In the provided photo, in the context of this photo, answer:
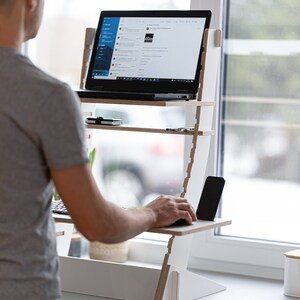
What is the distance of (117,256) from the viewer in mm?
3109

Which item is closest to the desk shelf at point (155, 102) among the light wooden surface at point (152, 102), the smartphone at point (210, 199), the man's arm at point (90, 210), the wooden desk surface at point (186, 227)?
the light wooden surface at point (152, 102)

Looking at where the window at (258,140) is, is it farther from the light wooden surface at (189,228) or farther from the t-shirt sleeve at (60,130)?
the t-shirt sleeve at (60,130)

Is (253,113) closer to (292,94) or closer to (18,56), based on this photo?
(292,94)

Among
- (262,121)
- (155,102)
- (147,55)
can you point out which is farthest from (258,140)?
(155,102)

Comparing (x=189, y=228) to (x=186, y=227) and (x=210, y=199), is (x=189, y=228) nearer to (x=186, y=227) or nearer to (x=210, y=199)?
(x=186, y=227)

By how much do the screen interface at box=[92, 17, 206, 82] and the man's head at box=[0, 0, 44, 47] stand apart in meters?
1.23

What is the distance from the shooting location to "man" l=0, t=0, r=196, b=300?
129cm

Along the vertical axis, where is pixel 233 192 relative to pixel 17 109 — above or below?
below

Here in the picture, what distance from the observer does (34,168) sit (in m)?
1.34

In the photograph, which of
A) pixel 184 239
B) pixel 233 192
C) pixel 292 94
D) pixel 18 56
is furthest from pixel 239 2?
pixel 18 56

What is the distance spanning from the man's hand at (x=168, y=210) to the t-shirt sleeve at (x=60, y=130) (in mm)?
607

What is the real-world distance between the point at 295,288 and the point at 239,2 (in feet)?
3.64

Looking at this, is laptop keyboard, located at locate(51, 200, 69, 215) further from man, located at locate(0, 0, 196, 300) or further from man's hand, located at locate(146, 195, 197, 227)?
man, located at locate(0, 0, 196, 300)

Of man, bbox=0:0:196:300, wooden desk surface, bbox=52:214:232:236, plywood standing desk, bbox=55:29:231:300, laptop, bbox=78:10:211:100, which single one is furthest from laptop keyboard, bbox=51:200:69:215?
man, bbox=0:0:196:300
